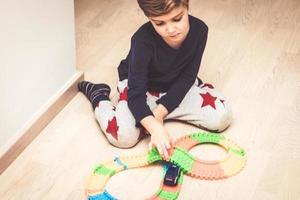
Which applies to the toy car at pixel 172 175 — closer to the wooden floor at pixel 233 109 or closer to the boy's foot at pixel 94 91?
the wooden floor at pixel 233 109

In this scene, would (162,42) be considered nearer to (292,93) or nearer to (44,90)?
(44,90)

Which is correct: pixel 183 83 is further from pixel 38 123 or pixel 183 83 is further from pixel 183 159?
pixel 38 123

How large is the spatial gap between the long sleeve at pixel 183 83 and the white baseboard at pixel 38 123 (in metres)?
0.30

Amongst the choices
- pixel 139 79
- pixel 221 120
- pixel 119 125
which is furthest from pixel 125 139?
pixel 221 120

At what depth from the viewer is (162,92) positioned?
1376mm

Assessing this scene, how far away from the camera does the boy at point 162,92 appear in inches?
48.3

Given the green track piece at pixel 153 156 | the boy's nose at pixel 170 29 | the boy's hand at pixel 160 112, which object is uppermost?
the boy's nose at pixel 170 29

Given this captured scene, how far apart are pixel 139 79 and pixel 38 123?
0.31 m

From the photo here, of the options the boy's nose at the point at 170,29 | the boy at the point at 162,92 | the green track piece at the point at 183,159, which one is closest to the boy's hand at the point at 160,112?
the boy at the point at 162,92

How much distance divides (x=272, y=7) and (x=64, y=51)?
0.97 metres

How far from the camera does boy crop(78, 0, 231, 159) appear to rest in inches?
48.3

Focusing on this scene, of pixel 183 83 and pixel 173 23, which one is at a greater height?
pixel 173 23

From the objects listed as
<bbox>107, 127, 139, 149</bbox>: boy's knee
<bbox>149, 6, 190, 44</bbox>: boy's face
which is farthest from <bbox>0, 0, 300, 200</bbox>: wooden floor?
<bbox>149, 6, 190, 44</bbox>: boy's face

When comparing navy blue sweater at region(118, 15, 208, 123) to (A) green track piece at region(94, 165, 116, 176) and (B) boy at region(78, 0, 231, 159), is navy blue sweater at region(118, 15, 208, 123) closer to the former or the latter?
(B) boy at region(78, 0, 231, 159)
